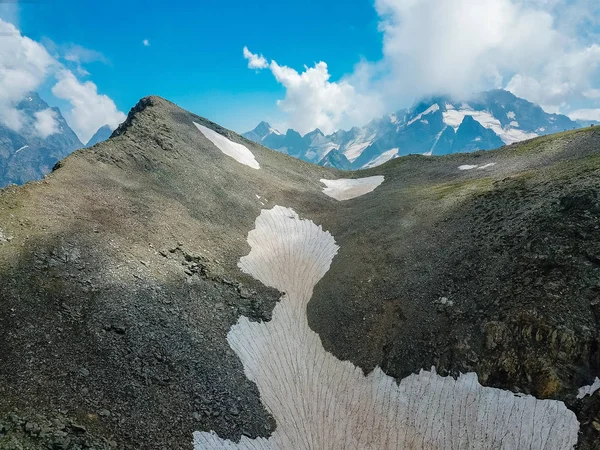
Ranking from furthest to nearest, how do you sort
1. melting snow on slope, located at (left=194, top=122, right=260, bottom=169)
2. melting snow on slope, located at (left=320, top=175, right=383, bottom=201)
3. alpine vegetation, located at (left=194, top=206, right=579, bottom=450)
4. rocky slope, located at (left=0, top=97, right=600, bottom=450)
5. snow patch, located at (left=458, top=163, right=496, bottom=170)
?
melting snow on slope, located at (left=194, top=122, right=260, bottom=169) < melting snow on slope, located at (left=320, top=175, right=383, bottom=201) < snow patch, located at (left=458, top=163, right=496, bottom=170) < alpine vegetation, located at (left=194, top=206, right=579, bottom=450) < rocky slope, located at (left=0, top=97, right=600, bottom=450)

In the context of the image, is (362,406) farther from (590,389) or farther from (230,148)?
(230,148)

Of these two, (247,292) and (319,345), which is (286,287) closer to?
(247,292)

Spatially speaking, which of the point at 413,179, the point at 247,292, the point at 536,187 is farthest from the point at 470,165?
the point at 247,292

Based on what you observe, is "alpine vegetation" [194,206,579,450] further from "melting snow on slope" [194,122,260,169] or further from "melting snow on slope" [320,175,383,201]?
"melting snow on slope" [194,122,260,169]

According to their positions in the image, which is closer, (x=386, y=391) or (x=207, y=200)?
(x=386, y=391)

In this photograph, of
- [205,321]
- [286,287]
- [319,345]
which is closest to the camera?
[205,321]

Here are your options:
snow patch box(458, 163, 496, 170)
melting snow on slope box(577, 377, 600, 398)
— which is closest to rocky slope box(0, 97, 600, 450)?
melting snow on slope box(577, 377, 600, 398)
